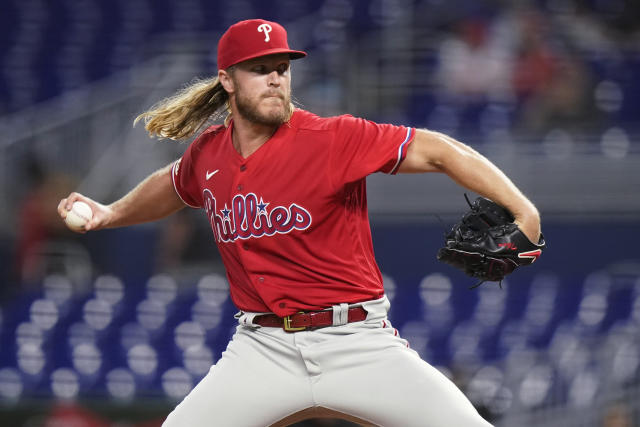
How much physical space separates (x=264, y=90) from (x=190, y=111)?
18.9 inches

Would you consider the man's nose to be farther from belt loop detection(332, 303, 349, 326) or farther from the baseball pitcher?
belt loop detection(332, 303, 349, 326)

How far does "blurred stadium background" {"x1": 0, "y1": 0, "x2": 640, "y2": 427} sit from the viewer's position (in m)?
6.66

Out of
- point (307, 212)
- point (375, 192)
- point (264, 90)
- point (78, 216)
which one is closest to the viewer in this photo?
point (307, 212)

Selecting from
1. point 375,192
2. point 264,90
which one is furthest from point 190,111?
point 375,192

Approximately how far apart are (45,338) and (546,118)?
14.4ft

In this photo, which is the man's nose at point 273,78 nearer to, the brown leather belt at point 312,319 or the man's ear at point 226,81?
the man's ear at point 226,81

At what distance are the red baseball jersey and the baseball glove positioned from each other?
0.30 m

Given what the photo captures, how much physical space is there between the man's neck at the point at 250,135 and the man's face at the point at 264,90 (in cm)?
4

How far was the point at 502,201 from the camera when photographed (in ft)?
10.2

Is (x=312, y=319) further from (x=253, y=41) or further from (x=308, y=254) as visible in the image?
(x=253, y=41)

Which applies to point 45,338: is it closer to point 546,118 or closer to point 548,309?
point 548,309

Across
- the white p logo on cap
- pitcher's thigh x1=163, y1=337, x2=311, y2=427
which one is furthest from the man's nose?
pitcher's thigh x1=163, y1=337, x2=311, y2=427

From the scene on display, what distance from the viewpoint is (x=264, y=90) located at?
10.9 ft

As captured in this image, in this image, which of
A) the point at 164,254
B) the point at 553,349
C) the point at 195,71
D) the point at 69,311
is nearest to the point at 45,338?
the point at 69,311
